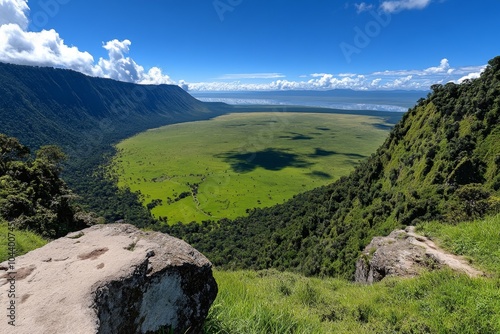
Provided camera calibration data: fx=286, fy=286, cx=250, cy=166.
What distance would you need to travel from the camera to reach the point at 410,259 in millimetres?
14695

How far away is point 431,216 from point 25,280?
151ft

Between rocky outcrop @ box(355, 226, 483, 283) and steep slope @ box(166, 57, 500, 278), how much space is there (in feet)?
37.6

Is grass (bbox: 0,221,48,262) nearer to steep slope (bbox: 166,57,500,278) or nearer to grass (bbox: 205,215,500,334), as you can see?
grass (bbox: 205,215,500,334)

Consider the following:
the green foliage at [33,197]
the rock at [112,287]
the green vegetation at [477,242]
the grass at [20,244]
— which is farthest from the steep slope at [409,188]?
the green foliage at [33,197]

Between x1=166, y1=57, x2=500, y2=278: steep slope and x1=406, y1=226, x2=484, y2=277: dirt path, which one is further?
x1=166, y1=57, x2=500, y2=278: steep slope

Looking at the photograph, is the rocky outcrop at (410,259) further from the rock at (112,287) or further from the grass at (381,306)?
the rock at (112,287)

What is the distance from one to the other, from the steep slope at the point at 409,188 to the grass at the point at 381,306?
18609mm

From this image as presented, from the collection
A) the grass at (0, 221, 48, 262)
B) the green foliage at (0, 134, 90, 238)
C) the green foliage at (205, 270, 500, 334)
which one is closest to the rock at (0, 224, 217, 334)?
the green foliage at (205, 270, 500, 334)

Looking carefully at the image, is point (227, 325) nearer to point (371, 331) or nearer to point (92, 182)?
point (371, 331)

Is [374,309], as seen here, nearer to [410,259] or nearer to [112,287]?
A: [410,259]

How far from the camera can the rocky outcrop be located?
494 inches

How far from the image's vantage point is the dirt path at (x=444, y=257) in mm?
11430

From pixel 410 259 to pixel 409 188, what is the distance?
145 ft

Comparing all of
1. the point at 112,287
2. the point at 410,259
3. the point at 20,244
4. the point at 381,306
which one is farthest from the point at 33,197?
the point at 410,259
